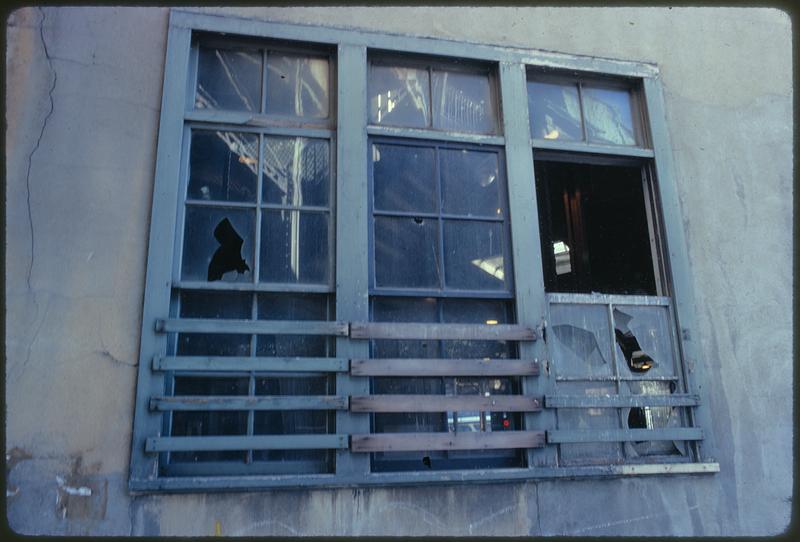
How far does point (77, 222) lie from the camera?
347cm

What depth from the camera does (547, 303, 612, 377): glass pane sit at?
3.91 meters

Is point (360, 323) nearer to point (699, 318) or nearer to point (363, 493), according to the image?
point (363, 493)

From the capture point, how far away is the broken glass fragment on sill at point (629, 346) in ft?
13.2

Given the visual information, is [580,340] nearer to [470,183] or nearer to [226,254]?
[470,183]

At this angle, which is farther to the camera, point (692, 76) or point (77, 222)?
point (692, 76)

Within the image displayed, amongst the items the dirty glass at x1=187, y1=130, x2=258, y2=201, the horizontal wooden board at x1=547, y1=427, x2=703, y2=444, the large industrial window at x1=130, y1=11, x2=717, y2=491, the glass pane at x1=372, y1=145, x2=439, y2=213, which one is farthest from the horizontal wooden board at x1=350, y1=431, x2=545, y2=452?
the dirty glass at x1=187, y1=130, x2=258, y2=201

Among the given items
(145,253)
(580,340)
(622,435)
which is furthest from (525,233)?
(145,253)

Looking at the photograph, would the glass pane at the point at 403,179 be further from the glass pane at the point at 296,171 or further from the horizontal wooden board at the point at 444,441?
the horizontal wooden board at the point at 444,441

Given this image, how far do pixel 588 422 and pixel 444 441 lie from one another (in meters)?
0.93

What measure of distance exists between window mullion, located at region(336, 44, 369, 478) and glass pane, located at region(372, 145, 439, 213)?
0.13 m

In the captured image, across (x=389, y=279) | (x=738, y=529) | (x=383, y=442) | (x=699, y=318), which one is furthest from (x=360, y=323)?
(x=738, y=529)

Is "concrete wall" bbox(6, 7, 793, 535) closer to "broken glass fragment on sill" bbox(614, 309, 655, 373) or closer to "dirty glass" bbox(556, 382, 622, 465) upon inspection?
"dirty glass" bbox(556, 382, 622, 465)

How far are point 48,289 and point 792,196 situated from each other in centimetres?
482

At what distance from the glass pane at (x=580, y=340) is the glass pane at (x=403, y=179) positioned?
1.06m
